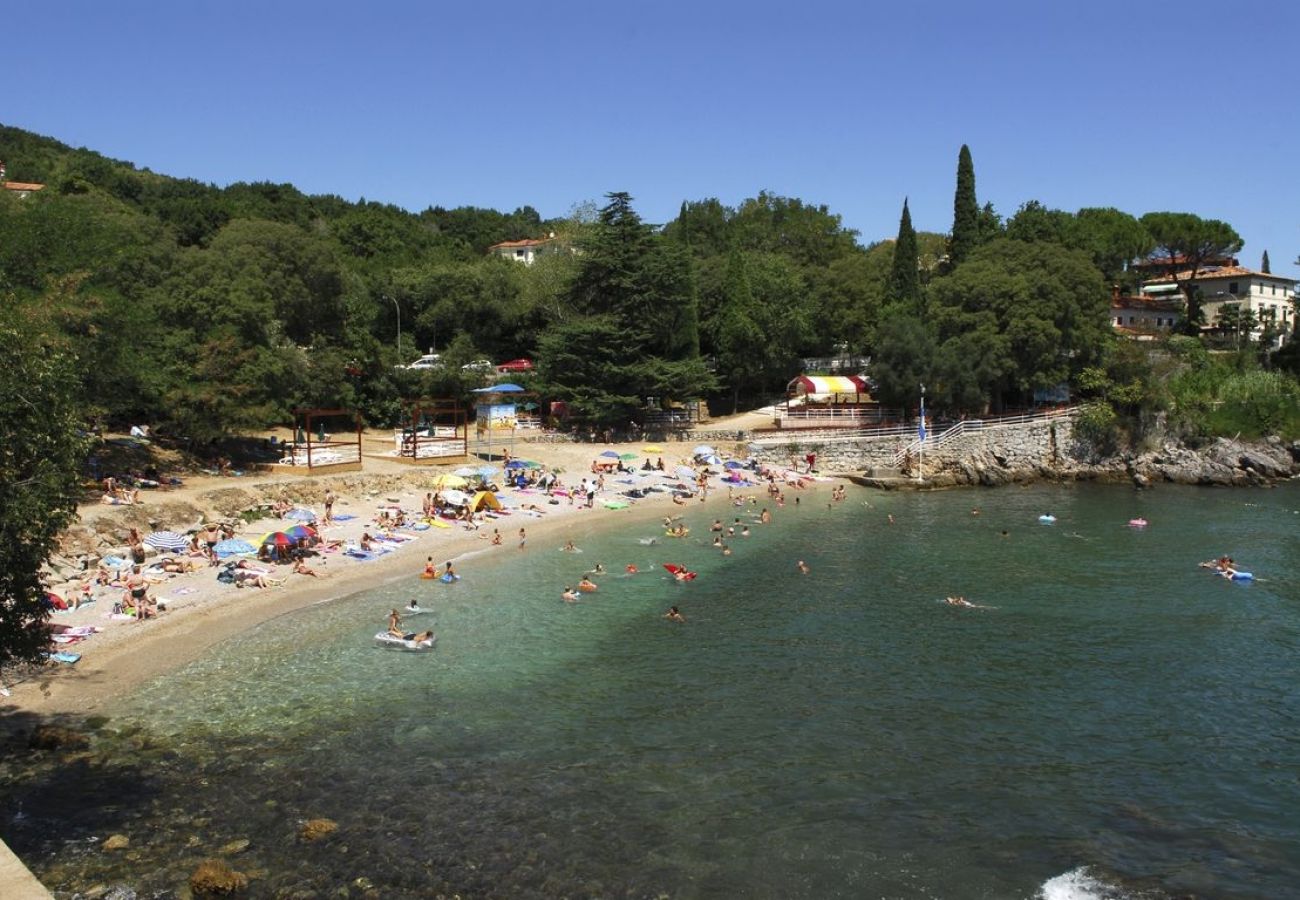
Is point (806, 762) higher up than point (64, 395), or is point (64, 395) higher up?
point (64, 395)

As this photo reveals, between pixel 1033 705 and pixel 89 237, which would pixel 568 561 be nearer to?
pixel 1033 705

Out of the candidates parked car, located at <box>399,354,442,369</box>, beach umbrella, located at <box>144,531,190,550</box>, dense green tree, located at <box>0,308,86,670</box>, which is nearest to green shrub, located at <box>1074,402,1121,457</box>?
parked car, located at <box>399,354,442,369</box>

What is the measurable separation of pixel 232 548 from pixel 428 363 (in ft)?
104

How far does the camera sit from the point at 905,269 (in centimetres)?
6444

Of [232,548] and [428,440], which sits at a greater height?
[428,440]

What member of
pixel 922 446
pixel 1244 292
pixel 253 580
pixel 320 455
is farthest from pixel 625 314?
pixel 1244 292

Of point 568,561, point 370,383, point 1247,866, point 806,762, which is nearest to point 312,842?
point 806,762

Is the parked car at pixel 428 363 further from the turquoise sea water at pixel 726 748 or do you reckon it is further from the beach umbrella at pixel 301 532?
the turquoise sea water at pixel 726 748

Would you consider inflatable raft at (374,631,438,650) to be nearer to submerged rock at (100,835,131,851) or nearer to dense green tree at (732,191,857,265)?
submerged rock at (100,835,131,851)

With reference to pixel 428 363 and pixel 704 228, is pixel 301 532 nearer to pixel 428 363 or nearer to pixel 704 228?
pixel 428 363

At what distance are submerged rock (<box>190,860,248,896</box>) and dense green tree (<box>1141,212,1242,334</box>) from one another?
81740 millimetres

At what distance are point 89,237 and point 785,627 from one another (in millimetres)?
27585

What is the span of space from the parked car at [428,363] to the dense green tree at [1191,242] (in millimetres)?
59424

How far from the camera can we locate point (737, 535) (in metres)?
A: 37.2
